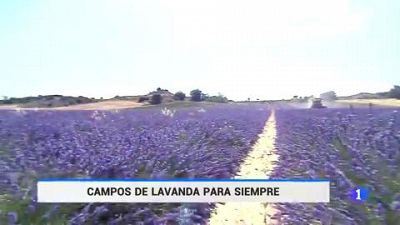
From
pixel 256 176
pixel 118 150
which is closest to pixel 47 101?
pixel 118 150

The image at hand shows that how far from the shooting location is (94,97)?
343 cm

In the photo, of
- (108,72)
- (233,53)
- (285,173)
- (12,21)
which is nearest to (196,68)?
(233,53)

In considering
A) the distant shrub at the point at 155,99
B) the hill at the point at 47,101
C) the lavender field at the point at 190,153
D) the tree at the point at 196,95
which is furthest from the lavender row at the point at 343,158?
the hill at the point at 47,101

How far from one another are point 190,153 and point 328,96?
0.68 m

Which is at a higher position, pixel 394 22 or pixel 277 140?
pixel 394 22

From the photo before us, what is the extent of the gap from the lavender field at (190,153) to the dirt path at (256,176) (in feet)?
0.11

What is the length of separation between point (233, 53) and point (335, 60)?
453 millimetres

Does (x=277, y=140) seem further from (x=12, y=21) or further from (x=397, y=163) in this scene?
(x=12, y=21)

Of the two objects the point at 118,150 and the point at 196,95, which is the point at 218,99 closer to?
the point at 196,95

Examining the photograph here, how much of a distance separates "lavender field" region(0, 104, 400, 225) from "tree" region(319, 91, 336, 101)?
0.06m

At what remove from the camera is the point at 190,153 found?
3510 mm

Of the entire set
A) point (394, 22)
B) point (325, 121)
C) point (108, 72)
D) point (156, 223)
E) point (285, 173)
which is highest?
point (394, 22)

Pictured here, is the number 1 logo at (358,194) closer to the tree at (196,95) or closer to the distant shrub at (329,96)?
the distant shrub at (329,96)

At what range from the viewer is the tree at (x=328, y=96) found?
3383 millimetres
